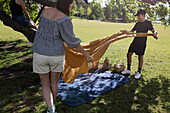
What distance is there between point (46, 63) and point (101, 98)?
1.74 m

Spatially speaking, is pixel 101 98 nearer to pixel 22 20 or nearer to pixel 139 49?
pixel 139 49

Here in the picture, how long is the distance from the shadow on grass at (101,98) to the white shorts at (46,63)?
1.09m

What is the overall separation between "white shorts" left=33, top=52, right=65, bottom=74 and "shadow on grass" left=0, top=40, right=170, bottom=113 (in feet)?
3.58

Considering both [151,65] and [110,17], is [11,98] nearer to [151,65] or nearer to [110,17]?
[151,65]

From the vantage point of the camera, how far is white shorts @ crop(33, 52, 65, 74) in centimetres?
186

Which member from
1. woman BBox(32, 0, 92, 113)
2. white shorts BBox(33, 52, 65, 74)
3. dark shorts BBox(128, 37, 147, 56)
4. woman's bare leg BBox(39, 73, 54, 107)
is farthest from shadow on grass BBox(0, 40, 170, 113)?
woman BBox(32, 0, 92, 113)

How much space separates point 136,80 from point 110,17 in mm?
69984

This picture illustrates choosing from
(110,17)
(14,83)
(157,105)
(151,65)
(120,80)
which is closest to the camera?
(157,105)

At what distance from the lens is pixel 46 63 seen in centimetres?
189

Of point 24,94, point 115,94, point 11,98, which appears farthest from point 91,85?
point 11,98

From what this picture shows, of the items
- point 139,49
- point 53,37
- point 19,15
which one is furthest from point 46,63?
point 139,49

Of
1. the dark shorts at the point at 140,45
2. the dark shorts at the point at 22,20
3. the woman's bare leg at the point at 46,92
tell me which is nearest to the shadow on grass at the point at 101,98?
the woman's bare leg at the point at 46,92

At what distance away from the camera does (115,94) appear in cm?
329

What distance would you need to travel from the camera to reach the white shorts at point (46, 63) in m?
1.86
